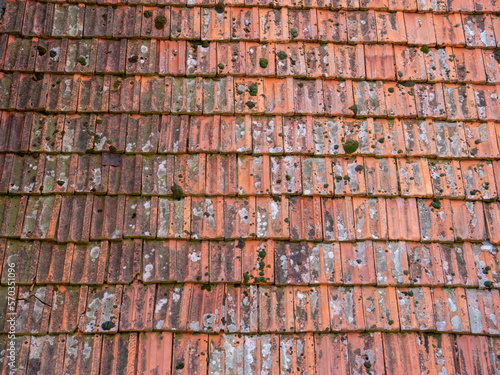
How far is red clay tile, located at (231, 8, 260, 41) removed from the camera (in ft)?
9.23

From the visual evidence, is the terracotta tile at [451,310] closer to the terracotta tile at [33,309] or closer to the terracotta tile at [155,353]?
the terracotta tile at [155,353]

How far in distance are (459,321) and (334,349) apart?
797 mm

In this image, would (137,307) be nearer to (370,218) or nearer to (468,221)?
(370,218)

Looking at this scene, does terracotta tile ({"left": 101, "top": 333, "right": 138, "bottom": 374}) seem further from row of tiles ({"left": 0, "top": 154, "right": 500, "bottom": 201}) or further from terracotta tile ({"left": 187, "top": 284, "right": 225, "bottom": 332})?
row of tiles ({"left": 0, "top": 154, "right": 500, "bottom": 201})

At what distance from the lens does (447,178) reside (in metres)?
2.64

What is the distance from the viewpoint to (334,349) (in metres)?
2.33

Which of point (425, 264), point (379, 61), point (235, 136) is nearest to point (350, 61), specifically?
point (379, 61)

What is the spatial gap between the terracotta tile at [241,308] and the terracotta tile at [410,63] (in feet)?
6.07

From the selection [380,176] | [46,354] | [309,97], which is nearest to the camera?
[46,354]

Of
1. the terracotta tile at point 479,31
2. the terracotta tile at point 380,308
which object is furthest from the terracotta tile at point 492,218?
the terracotta tile at point 479,31

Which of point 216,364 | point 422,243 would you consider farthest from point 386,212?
point 216,364

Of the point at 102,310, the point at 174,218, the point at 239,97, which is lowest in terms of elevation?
the point at 102,310

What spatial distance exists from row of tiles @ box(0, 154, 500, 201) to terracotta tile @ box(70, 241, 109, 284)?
358 mm

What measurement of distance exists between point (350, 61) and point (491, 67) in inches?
40.9
